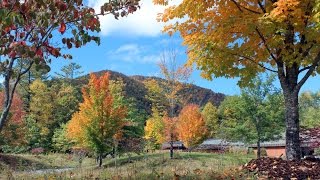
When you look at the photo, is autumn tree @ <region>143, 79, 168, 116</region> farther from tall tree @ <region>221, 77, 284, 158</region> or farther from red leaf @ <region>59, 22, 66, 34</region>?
red leaf @ <region>59, 22, 66, 34</region>

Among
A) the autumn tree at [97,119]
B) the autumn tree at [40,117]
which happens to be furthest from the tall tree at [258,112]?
the autumn tree at [40,117]

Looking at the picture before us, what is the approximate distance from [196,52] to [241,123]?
Result: 21.0 meters

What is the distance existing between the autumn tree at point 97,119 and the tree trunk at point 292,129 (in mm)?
13915

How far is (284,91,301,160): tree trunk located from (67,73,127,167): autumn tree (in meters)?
13.9

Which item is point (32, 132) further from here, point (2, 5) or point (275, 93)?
point (2, 5)

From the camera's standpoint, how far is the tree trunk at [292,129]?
1013 cm

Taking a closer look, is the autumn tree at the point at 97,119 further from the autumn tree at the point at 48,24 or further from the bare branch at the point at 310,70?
the autumn tree at the point at 48,24

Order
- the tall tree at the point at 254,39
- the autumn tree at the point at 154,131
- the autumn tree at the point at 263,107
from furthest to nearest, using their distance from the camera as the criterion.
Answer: the autumn tree at the point at 154,131, the autumn tree at the point at 263,107, the tall tree at the point at 254,39

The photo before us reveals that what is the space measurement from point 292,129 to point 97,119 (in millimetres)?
14696

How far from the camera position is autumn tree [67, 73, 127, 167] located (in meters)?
22.9

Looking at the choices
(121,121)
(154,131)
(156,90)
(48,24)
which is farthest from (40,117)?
(48,24)

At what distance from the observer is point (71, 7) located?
516cm

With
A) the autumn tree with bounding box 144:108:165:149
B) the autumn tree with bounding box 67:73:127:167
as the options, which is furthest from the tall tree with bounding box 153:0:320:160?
the autumn tree with bounding box 144:108:165:149

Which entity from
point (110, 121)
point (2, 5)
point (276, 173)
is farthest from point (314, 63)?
point (110, 121)
